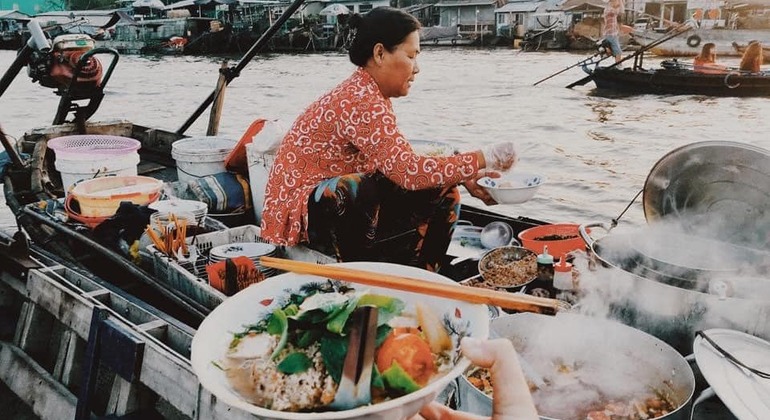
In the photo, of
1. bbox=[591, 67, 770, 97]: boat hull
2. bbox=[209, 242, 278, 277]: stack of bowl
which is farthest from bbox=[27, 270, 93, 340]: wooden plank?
bbox=[591, 67, 770, 97]: boat hull

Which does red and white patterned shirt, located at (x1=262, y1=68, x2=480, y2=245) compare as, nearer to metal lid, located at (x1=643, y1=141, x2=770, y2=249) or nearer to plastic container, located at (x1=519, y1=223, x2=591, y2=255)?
plastic container, located at (x1=519, y1=223, x2=591, y2=255)

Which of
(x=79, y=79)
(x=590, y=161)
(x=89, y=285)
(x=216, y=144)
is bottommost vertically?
(x=590, y=161)

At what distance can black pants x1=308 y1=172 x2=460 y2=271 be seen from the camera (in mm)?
3451

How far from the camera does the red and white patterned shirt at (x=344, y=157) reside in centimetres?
331

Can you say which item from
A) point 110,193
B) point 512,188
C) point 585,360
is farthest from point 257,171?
point 585,360

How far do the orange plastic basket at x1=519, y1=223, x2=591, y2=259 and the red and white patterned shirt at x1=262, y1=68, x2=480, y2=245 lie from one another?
0.88 m

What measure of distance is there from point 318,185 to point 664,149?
12275 mm

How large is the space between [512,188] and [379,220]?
90 cm

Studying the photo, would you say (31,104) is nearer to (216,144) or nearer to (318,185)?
(216,144)

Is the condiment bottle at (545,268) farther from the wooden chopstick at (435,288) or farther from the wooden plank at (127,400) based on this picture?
the wooden plank at (127,400)

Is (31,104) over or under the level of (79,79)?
Result: under

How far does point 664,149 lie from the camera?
13.9 m

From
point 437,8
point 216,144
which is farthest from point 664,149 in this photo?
point 437,8

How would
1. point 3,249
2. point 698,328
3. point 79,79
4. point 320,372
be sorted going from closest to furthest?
point 320,372, point 698,328, point 3,249, point 79,79
